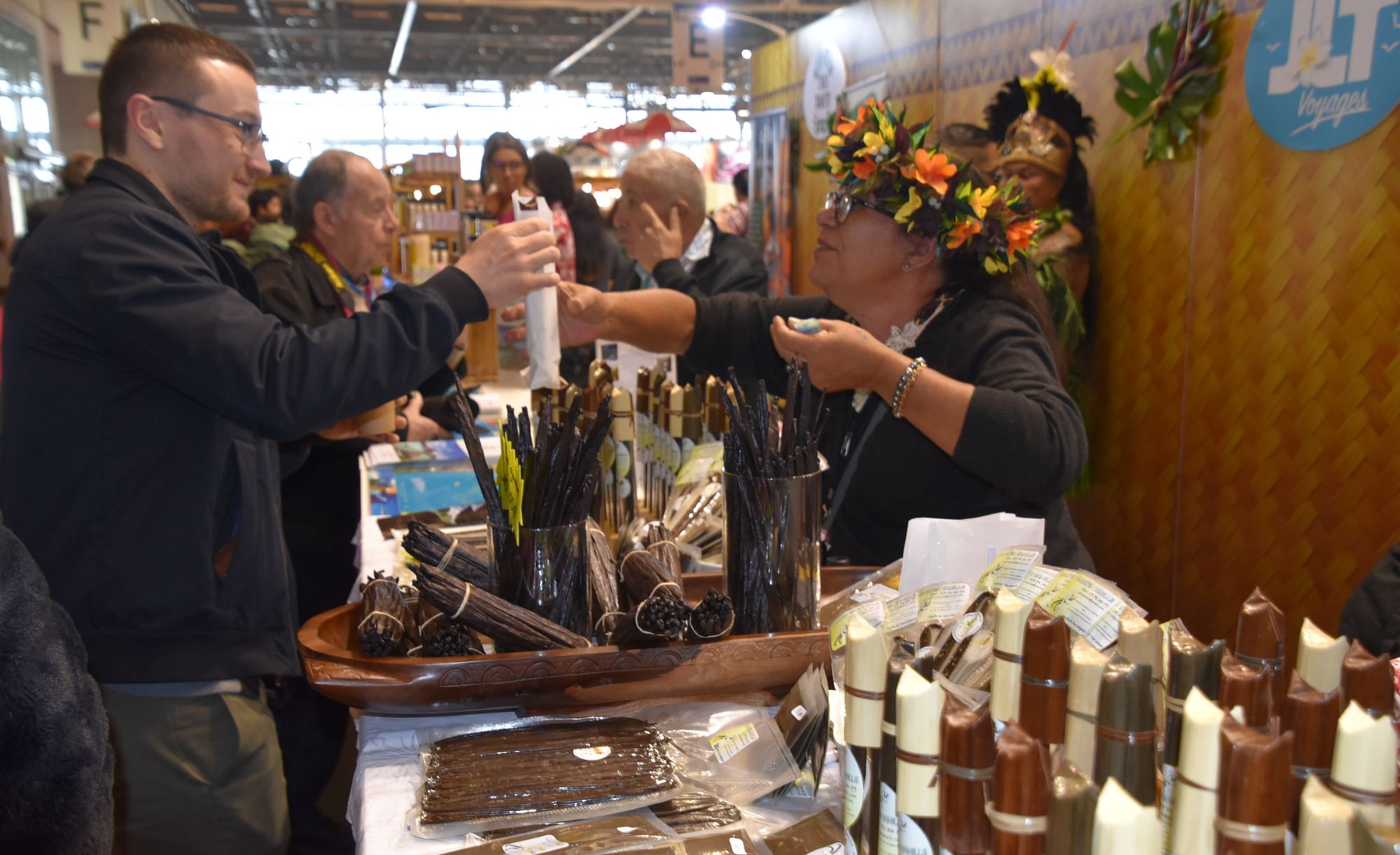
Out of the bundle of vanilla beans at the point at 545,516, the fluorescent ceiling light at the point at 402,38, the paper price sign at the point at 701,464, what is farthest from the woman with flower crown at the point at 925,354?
the fluorescent ceiling light at the point at 402,38

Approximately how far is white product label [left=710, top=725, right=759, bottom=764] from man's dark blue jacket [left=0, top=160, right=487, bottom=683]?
0.88 metres

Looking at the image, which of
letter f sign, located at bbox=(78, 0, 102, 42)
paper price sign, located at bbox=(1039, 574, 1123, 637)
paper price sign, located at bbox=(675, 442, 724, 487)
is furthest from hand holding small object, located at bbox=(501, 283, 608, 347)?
letter f sign, located at bbox=(78, 0, 102, 42)

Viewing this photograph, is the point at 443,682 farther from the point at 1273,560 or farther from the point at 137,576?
the point at 1273,560

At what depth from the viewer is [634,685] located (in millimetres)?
1377

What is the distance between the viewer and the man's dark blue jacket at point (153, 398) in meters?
1.71

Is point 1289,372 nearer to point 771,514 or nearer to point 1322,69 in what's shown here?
point 1322,69

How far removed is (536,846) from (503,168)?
4765 mm

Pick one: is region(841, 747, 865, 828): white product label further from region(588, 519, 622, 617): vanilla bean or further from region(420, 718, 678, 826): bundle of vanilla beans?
region(588, 519, 622, 617): vanilla bean

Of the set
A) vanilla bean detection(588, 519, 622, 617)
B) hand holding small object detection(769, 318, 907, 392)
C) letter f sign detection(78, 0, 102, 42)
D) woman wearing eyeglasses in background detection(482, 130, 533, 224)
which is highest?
letter f sign detection(78, 0, 102, 42)

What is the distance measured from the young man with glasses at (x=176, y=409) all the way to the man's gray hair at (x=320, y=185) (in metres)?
1.46

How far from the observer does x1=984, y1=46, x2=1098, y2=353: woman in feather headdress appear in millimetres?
3971

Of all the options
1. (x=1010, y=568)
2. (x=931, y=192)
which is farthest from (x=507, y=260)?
(x=1010, y=568)

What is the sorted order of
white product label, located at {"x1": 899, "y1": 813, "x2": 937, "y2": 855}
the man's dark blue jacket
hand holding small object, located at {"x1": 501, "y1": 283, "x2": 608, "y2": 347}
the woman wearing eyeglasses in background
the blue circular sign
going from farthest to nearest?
the woman wearing eyeglasses in background < the blue circular sign < hand holding small object, located at {"x1": 501, "y1": 283, "x2": 608, "y2": 347} < the man's dark blue jacket < white product label, located at {"x1": 899, "y1": 813, "x2": 937, "y2": 855}

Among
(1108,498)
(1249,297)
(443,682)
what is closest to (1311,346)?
(1249,297)
